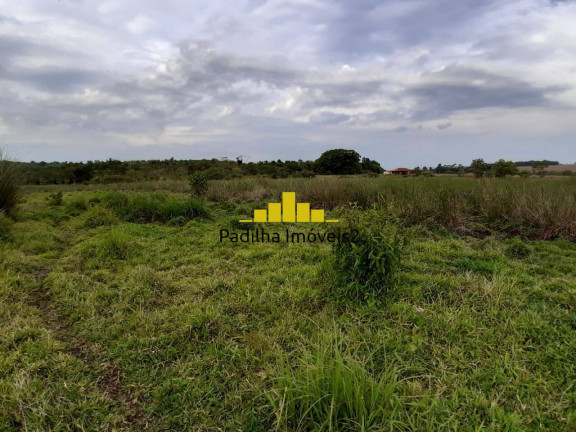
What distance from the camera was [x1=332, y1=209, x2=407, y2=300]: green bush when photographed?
280 centimetres

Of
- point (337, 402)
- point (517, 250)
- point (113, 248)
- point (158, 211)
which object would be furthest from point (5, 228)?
point (517, 250)

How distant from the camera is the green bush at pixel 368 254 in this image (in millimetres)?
2803

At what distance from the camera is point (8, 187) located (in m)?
6.84

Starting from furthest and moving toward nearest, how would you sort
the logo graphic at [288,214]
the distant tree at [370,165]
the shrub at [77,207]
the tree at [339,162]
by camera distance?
the distant tree at [370,165], the tree at [339,162], the shrub at [77,207], the logo graphic at [288,214]

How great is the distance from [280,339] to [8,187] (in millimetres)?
7977

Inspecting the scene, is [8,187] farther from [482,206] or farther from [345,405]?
[482,206]

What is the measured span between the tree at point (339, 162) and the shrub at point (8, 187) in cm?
2520

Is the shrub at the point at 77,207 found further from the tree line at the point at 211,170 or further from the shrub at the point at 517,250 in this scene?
the tree line at the point at 211,170

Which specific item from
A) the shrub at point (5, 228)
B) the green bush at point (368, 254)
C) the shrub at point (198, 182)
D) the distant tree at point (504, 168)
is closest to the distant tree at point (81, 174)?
the shrub at point (198, 182)

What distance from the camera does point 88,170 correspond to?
3044cm

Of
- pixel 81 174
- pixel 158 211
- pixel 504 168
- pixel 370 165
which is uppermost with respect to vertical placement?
pixel 370 165

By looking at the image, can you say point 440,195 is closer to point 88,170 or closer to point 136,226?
point 136,226

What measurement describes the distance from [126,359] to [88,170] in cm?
3469

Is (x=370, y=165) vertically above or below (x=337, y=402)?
above
